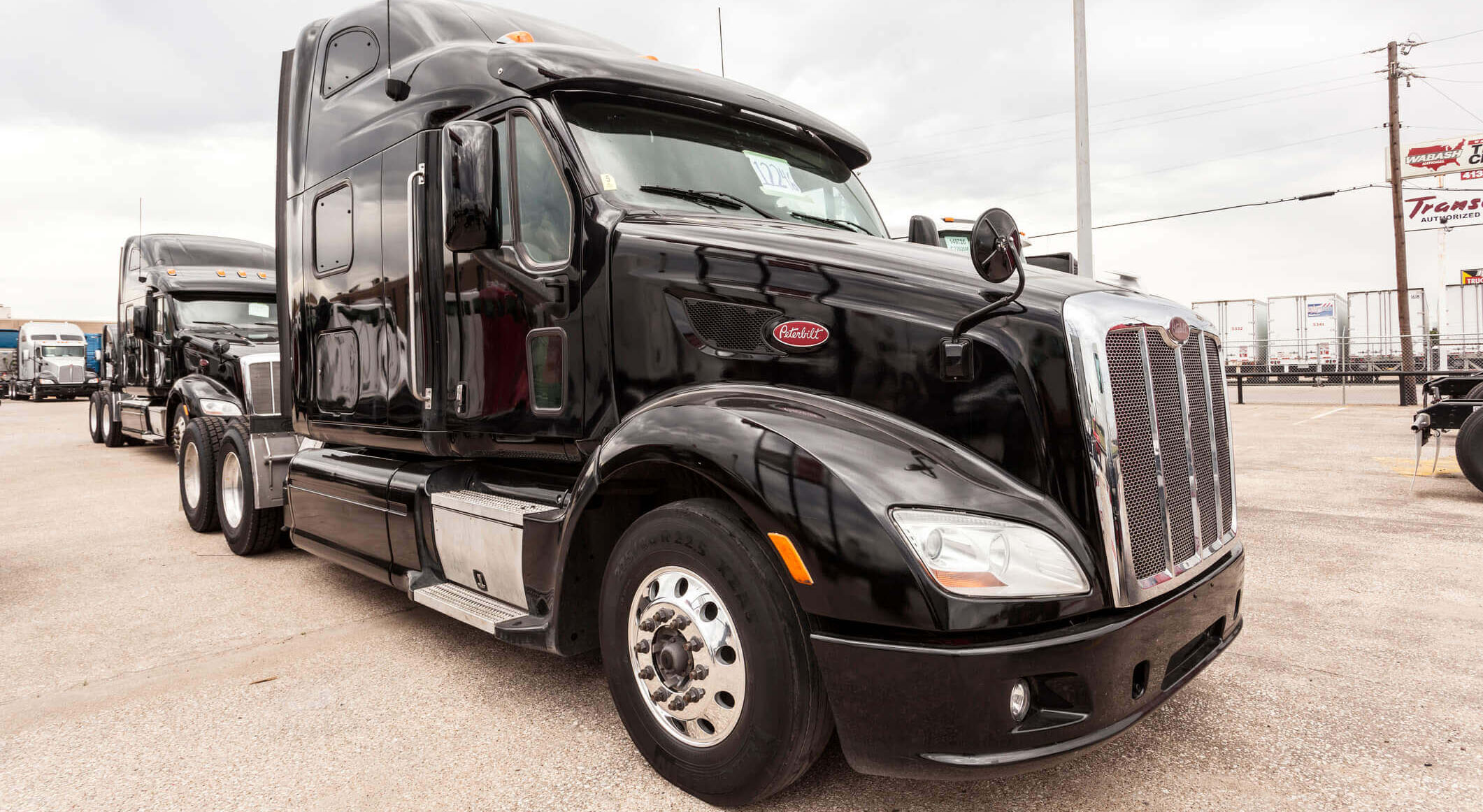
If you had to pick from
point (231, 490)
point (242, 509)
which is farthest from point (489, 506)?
point (231, 490)

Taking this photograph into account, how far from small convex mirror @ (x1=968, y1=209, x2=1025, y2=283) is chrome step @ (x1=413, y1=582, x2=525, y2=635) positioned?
2097 millimetres

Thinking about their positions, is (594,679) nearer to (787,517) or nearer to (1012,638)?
(787,517)

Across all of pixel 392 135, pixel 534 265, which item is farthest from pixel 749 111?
pixel 392 135

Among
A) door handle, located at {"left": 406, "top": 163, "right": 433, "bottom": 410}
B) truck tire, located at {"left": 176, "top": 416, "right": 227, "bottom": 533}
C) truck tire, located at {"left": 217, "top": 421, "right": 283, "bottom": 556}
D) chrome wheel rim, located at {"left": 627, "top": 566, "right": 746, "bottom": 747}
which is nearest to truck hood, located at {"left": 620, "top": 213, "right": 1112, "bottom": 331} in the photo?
chrome wheel rim, located at {"left": 627, "top": 566, "right": 746, "bottom": 747}

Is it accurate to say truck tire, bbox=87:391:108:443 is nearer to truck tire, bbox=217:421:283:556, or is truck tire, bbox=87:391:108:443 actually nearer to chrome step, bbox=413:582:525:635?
truck tire, bbox=217:421:283:556

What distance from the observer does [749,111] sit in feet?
12.3

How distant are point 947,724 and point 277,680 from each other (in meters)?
2.90

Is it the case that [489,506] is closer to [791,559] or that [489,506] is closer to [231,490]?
[791,559]

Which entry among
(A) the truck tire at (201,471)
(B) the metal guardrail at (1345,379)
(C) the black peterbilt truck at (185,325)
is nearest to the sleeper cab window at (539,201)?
(A) the truck tire at (201,471)

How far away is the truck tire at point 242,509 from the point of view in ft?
19.3

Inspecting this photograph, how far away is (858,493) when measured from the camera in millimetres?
2227

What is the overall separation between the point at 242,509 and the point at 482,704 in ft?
11.7

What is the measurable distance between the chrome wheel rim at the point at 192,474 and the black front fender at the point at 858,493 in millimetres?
5917

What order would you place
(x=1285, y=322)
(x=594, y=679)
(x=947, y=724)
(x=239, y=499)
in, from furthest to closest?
(x=1285, y=322) → (x=239, y=499) → (x=594, y=679) → (x=947, y=724)
